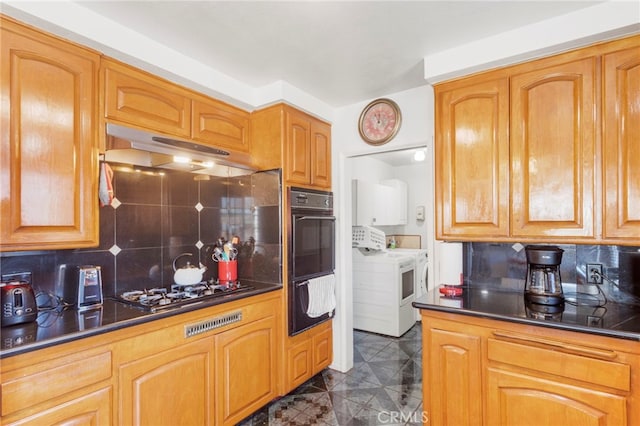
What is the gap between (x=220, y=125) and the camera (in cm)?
231

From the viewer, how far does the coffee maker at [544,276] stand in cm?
171

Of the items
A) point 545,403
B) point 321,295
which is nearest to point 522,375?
point 545,403

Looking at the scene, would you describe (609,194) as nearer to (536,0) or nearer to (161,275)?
(536,0)

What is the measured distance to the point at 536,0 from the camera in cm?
151

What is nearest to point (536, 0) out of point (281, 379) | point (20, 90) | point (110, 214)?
point (20, 90)

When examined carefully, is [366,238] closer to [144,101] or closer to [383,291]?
[383,291]

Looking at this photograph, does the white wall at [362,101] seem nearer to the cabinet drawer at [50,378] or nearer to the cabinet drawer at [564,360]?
the cabinet drawer at [564,360]

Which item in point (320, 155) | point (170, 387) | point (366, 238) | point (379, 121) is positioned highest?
point (379, 121)

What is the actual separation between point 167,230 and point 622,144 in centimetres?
265

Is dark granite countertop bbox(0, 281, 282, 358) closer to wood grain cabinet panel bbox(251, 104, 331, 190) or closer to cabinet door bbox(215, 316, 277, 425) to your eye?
cabinet door bbox(215, 316, 277, 425)

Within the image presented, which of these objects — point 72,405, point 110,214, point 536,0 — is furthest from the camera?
point 110,214

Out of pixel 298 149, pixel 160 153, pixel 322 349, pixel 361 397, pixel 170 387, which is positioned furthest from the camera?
pixel 322 349

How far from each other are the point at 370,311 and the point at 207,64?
2952 mm

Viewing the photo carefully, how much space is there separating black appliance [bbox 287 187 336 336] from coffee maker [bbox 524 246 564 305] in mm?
1443
